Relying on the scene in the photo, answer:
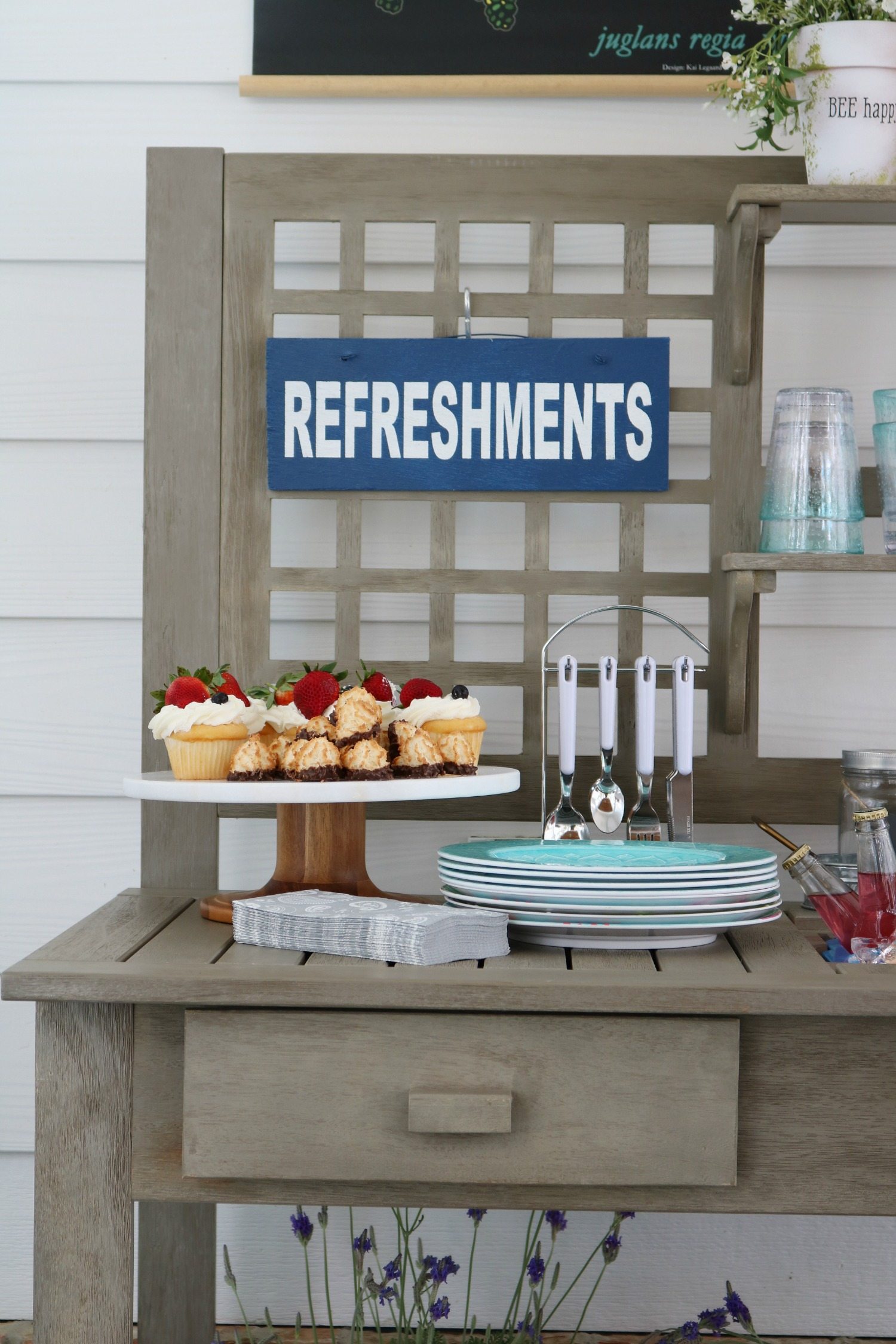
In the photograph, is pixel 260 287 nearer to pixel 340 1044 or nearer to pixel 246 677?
pixel 246 677

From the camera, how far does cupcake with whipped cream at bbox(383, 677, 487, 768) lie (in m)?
1.35

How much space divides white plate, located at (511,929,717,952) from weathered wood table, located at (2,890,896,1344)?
7 cm

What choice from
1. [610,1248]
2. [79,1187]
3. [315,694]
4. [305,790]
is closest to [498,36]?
[315,694]

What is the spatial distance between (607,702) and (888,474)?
0.43 m

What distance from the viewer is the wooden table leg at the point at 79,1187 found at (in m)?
1.08

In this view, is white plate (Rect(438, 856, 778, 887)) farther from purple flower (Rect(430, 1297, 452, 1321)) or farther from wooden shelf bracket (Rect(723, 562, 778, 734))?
purple flower (Rect(430, 1297, 452, 1321))

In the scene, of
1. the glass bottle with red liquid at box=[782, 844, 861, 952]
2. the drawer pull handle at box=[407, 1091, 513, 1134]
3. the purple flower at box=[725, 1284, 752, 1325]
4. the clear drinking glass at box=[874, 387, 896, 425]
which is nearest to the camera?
the drawer pull handle at box=[407, 1091, 513, 1134]

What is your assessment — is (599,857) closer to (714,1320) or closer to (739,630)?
(739,630)

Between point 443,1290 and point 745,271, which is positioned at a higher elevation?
point 745,271

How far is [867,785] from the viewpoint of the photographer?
1461mm

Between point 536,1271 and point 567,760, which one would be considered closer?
point 567,760

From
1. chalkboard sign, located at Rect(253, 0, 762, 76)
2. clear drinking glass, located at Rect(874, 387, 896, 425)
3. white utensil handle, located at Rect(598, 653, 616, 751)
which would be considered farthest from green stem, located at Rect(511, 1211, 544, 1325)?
chalkboard sign, located at Rect(253, 0, 762, 76)

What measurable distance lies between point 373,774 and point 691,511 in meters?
0.66

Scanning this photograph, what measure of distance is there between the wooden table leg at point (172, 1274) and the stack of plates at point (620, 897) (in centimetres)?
71
